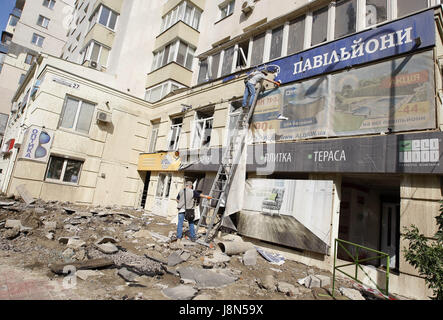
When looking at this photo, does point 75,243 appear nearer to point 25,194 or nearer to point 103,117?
point 25,194

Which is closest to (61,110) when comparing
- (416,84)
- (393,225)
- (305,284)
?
(305,284)

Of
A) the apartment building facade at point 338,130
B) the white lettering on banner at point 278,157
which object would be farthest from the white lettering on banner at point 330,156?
the white lettering on banner at point 278,157

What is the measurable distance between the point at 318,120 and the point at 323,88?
111 centimetres

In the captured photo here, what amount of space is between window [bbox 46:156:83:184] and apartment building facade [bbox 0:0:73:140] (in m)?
25.3

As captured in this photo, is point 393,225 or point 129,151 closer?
point 393,225

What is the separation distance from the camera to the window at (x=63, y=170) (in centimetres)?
1263

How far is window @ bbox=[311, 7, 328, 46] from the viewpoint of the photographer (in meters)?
9.11

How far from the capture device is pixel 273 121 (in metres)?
8.95

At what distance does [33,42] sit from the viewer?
33.0 m

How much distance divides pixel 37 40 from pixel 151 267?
1651 inches

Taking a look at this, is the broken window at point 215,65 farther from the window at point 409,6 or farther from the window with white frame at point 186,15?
the window at point 409,6

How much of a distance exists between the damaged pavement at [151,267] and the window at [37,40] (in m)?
36.5
